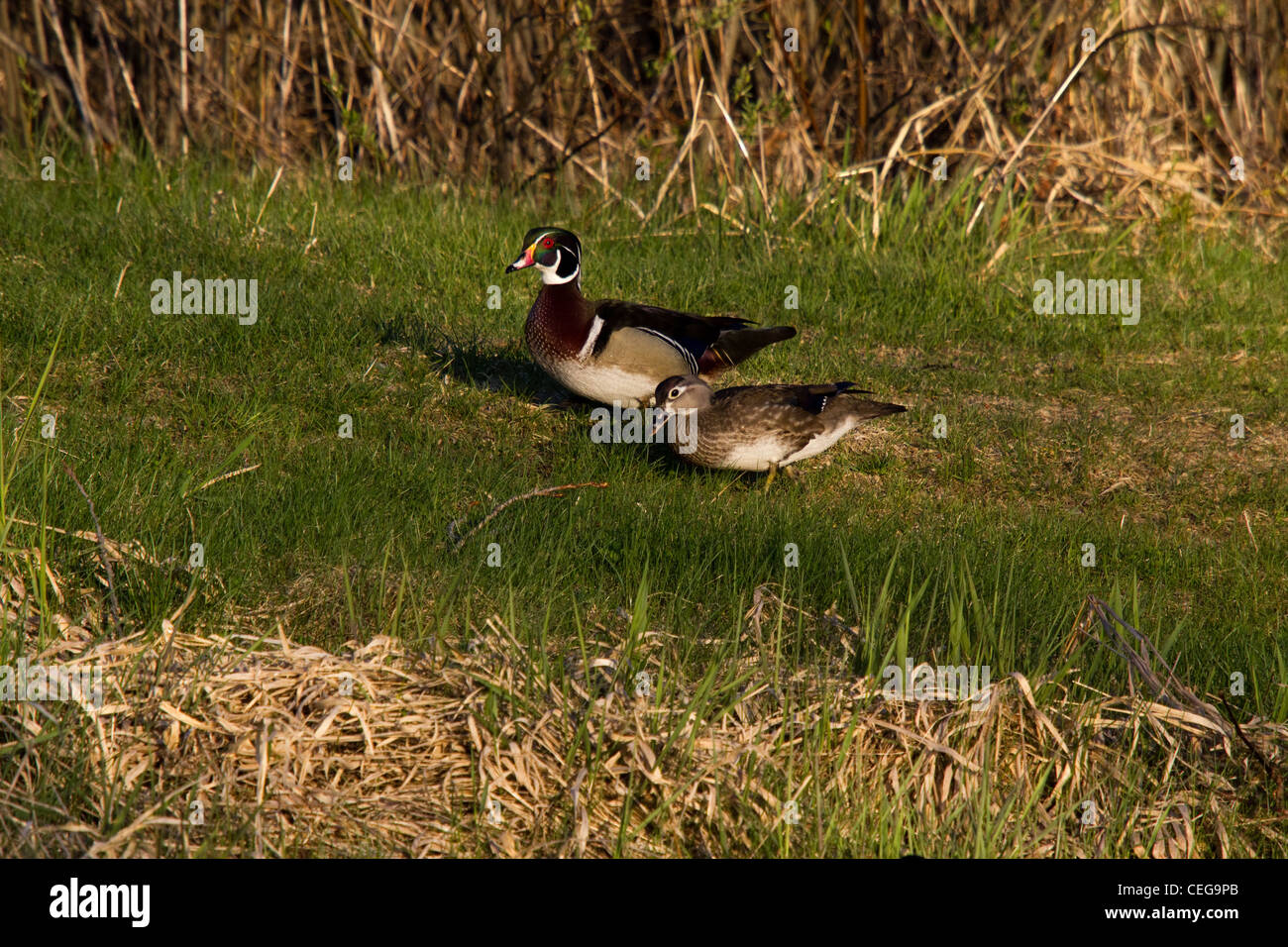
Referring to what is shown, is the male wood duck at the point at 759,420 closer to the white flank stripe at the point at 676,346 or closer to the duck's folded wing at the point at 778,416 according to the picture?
the duck's folded wing at the point at 778,416

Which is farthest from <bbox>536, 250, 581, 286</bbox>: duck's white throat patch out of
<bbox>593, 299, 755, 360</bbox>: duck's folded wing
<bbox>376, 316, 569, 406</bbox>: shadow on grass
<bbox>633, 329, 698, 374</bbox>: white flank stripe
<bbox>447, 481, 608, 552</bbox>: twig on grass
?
<bbox>447, 481, 608, 552</bbox>: twig on grass

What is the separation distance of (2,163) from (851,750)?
727 cm

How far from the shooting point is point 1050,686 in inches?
155

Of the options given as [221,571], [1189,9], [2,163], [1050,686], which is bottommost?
[1050,686]

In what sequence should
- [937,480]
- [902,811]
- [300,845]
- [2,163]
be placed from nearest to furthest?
[300,845] < [902,811] < [937,480] < [2,163]

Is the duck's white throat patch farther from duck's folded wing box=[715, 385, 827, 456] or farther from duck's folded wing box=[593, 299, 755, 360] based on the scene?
duck's folded wing box=[715, 385, 827, 456]

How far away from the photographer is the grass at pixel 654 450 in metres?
4.22

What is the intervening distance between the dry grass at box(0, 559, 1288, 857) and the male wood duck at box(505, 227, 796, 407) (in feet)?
7.41

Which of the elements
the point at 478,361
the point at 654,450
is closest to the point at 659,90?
the point at 478,361

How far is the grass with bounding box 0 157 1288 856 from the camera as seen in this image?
166 inches

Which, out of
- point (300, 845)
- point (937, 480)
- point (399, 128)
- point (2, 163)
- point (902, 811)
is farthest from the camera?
point (399, 128)

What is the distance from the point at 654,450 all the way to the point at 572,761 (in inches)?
104

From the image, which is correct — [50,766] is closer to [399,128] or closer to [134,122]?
[399,128]

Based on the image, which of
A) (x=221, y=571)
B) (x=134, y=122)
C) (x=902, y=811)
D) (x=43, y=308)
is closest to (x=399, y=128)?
(x=134, y=122)
